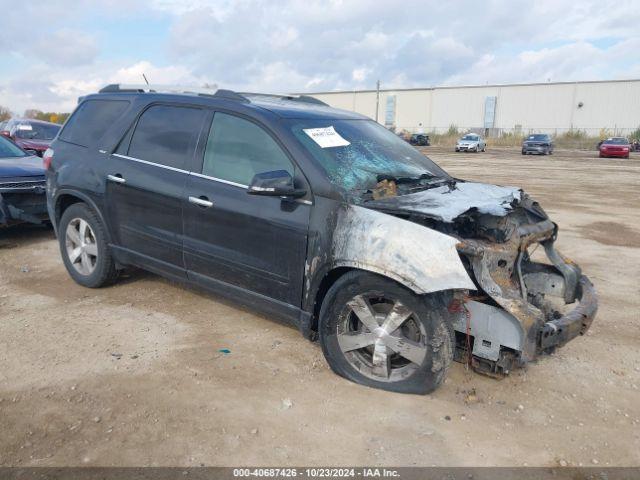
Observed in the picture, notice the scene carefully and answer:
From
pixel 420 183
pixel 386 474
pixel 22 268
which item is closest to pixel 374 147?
pixel 420 183

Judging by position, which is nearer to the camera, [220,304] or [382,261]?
[382,261]

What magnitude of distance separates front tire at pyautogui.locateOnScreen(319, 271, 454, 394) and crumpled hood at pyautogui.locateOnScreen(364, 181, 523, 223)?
464mm

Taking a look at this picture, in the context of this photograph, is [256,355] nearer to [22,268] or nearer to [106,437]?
[106,437]

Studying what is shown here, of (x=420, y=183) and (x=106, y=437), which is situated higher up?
(x=420, y=183)

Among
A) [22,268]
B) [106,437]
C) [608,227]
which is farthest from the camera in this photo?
[608,227]

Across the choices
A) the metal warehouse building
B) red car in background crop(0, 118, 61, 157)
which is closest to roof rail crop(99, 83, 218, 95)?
red car in background crop(0, 118, 61, 157)

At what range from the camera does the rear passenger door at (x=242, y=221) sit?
3.52 m

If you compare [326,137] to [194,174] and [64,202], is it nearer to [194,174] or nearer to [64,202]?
[194,174]

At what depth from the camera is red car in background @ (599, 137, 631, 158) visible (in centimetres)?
3294

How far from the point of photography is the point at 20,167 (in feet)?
22.6

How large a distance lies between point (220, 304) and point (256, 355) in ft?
3.52

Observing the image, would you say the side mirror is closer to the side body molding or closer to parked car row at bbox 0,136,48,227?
the side body molding

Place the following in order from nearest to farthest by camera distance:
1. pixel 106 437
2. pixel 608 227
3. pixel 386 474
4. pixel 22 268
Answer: pixel 386 474, pixel 106 437, pixel 22 268, pixel 608 227

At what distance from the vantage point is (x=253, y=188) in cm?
334
